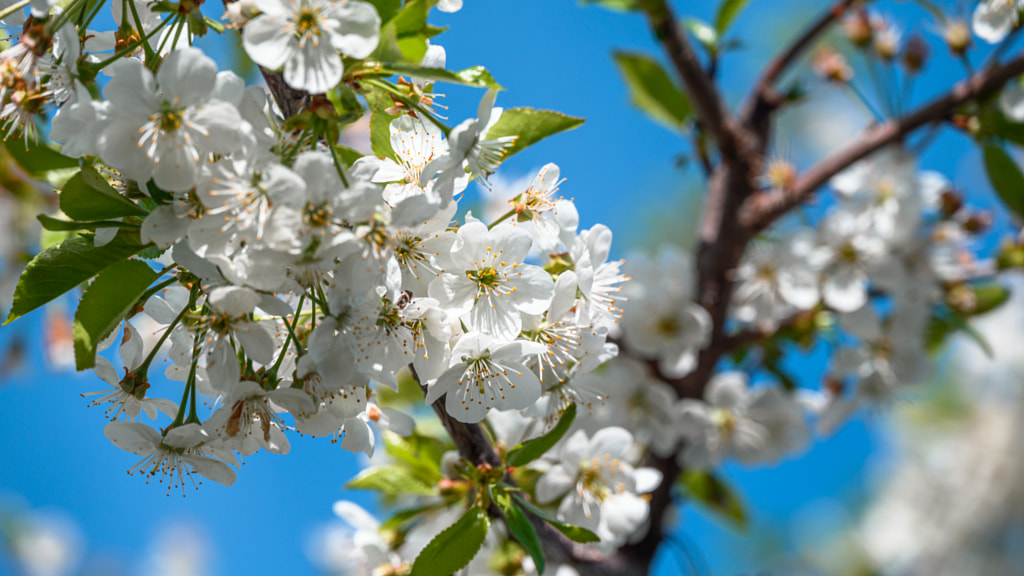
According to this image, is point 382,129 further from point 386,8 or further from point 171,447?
point 171,447

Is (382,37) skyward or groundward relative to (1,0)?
groundward

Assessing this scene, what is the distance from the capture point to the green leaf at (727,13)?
5.05ft

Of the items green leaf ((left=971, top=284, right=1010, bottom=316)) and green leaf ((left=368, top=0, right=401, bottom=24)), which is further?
green leaf ((left=971, top=284, right=1010, bottom=316))

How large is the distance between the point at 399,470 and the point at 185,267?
475mm

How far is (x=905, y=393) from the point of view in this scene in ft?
5.84

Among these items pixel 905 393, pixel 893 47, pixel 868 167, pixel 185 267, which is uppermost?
pixel 893 47

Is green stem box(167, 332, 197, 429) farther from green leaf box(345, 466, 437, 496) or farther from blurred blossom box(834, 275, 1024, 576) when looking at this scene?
blurred blossom box(834, 275, 1024, 576)

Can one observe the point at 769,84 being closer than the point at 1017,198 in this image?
No

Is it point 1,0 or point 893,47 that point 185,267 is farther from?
point 893,47

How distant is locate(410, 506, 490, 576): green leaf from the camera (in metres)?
0.73

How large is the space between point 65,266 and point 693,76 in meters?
1.26

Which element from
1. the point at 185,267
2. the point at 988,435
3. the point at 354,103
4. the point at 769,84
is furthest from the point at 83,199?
the point at 988,435

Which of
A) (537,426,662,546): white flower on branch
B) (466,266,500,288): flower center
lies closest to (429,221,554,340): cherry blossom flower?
(466,266,500,288): flower center

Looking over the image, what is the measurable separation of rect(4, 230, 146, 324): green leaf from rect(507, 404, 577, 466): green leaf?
436 millimetres
